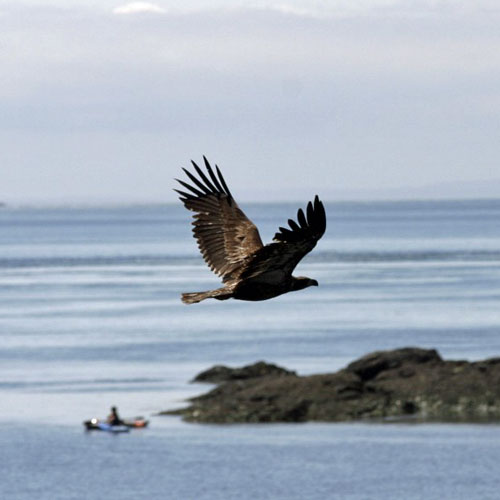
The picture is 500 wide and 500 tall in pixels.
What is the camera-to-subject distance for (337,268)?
171 metres

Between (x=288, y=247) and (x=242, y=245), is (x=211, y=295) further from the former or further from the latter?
(x=242, y=245)

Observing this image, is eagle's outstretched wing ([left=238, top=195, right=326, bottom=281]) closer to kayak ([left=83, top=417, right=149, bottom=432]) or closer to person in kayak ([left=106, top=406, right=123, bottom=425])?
person in kayak ([left=106, top=406, right=123, bottom=425])

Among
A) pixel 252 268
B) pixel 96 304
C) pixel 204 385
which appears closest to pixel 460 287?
pixel 96 304

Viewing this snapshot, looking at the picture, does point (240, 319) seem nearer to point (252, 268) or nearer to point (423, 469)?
point (423, 469)

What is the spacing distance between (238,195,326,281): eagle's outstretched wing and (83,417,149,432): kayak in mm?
55870

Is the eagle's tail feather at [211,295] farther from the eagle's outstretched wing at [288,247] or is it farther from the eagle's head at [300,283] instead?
the eagle's head at [300,283]

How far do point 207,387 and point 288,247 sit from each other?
6499cm

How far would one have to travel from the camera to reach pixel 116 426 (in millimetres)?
71688

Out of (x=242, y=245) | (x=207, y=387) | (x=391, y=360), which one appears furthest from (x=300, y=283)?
(x=207, y=387)

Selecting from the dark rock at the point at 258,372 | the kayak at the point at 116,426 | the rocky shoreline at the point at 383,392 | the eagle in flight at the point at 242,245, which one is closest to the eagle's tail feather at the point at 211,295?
the eagle in flight at the point at 242,245

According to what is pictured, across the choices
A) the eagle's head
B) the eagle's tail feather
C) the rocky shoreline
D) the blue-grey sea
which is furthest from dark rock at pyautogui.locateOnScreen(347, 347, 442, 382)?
the eagle's tail feather

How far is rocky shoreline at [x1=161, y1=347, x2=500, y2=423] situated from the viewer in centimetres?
6281

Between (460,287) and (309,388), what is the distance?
75191 millimetres

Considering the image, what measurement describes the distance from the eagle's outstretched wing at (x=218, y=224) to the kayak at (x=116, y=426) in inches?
2076
